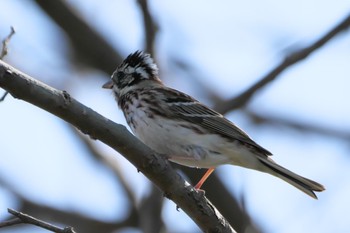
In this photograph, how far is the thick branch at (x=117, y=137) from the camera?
3.94 meters

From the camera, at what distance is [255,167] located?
20.7 feet

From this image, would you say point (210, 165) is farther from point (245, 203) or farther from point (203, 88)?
point (203, 88)

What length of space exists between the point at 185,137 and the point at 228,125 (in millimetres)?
501

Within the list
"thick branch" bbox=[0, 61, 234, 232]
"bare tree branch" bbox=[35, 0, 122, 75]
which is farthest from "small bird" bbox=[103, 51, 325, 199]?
"bare tree branch" bbox=[35, 0, 122, 75]

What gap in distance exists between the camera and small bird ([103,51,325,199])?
6219 mm

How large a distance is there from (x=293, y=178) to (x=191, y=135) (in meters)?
0.91

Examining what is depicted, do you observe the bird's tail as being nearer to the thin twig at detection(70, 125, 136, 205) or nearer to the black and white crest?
the black and white crest

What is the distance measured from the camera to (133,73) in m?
7.43

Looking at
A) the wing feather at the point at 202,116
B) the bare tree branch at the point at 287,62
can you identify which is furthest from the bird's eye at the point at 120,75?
the bare tree branch at the point at 287,62

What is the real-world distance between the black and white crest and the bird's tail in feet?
5.45

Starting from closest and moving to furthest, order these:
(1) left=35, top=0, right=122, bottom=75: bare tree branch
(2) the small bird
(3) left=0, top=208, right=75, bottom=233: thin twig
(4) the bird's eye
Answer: (3) left=0, top=208, right=75, bottom=233: thin twig < (2) the small bird < (4) the bird's eye < (1) left=35, top=0, right=122, bottom=75: bare tree branch

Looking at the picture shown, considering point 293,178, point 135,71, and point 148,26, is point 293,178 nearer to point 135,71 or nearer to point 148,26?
point 148,26

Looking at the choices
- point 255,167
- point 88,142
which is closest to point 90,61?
point 88,142

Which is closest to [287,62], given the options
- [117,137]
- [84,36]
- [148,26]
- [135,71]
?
[148,26]
